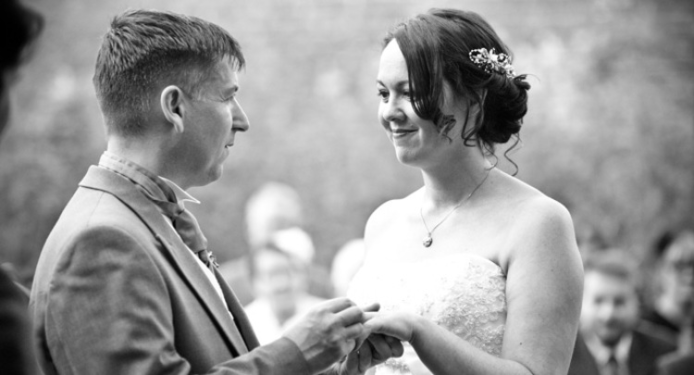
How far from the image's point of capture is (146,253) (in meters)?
2.38

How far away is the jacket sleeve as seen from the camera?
7.31 feet

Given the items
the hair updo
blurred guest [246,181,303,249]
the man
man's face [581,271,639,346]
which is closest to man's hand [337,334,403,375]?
the man

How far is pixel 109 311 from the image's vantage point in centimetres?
224

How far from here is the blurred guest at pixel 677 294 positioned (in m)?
5.86

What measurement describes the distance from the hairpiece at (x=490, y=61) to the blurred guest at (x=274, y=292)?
113 inches

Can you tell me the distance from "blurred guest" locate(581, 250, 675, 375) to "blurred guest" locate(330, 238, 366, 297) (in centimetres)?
171

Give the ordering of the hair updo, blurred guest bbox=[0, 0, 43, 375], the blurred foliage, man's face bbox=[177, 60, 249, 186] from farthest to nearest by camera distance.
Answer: the blurred foliage, the hair updo, man's face bbox=[177, 60, 249, 186], blurred guest bbox=[0, 0, 43, 375]

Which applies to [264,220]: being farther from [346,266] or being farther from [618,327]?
[618,327]

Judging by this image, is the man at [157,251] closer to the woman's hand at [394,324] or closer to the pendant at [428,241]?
the woman's hand at [394,324]

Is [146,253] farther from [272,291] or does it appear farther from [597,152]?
[597,152]

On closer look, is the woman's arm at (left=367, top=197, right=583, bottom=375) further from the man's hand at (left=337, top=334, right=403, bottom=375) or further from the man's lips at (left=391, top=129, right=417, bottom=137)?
the man's lips at (left=391, top=129, right=417, bottom=137)

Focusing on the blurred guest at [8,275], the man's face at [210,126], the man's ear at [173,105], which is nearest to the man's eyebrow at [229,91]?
the man's face at [210,126]

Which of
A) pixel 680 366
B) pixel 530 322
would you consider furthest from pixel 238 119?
pixel 680 366

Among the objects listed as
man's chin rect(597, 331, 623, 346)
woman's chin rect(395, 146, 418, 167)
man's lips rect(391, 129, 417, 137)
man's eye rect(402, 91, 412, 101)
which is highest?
man's eye rect(402, 91, 412, 101)
